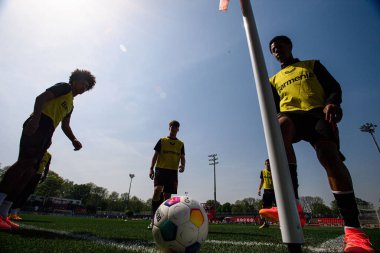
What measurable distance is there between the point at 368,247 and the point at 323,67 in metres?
2.00

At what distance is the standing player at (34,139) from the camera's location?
9.87 ft

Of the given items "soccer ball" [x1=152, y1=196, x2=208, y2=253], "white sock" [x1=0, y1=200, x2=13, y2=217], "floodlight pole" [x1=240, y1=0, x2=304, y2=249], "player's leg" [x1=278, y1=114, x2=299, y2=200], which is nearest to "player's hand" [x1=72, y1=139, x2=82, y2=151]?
"white sock" [x1=0, y1=200, x2=13, y2=217]

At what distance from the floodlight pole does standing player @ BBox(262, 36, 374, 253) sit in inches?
39.0

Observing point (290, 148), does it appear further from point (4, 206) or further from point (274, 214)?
point (4, 206)

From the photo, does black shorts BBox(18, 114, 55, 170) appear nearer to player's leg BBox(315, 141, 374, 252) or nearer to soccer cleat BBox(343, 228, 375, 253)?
player's leg BBox(315, 141, 374, 252)

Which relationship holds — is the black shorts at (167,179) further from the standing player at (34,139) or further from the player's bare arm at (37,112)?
the player's bare arm at (37,112)

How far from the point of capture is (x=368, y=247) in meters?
1.69

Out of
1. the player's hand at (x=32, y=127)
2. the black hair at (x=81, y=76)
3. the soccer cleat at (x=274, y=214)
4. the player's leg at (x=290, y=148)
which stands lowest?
the soccer cleat at (x=274, y=214)

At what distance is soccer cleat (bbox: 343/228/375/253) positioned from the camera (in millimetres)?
1678

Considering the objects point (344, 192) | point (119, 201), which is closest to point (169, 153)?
point (344, 192)

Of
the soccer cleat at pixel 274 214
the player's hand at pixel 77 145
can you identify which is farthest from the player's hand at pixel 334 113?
the player's hand at pixel 77 145

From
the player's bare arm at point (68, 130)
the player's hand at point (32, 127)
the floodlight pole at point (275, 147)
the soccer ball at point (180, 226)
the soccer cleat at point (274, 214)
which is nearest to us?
the floodlight pole at point (275, 147)

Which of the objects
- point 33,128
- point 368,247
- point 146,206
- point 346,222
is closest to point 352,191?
point 346,222

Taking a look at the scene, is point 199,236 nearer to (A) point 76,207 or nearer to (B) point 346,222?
(B) point 346,222
